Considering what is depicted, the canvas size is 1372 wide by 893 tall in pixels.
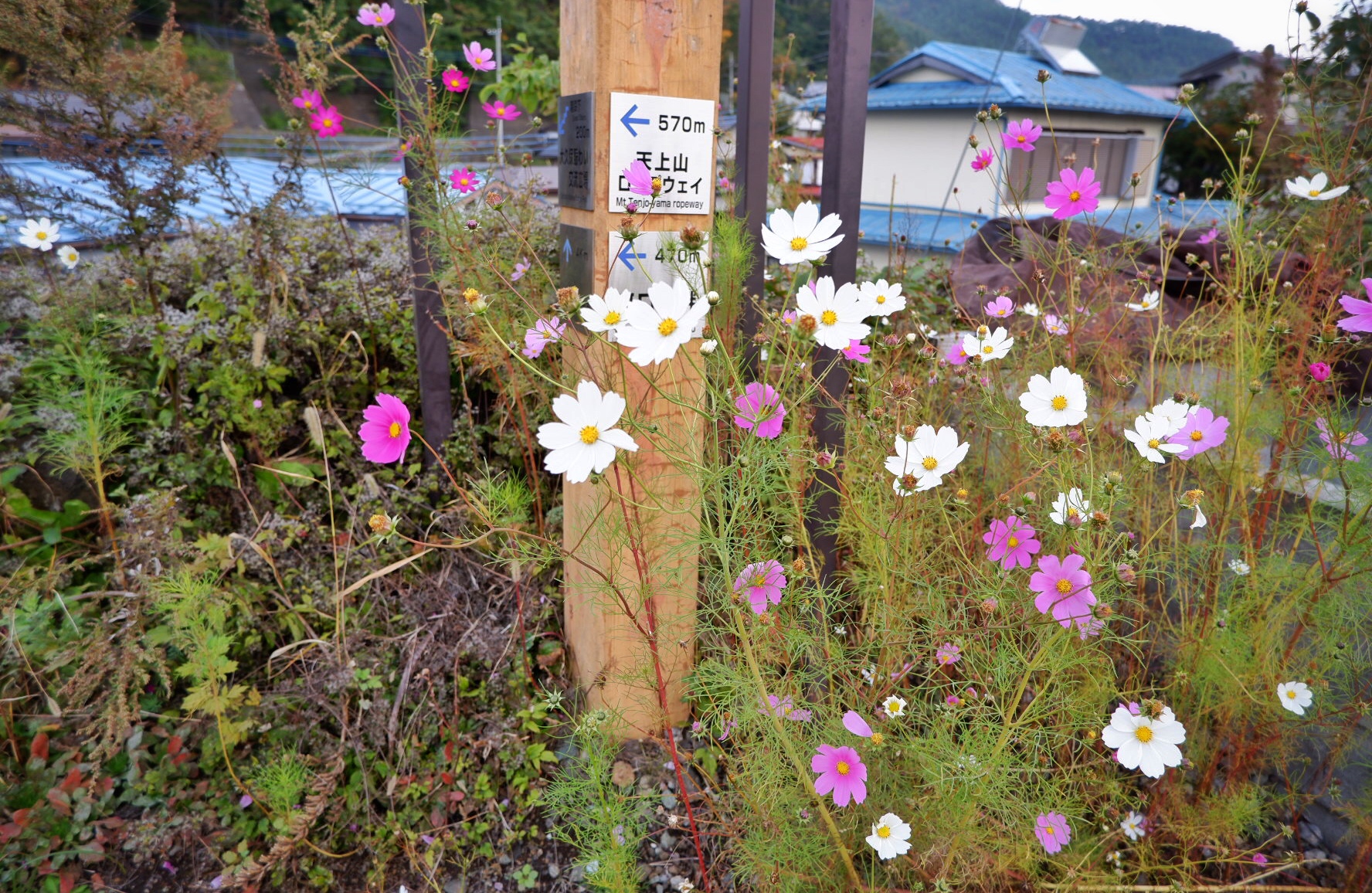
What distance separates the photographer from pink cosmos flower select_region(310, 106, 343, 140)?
2033mm

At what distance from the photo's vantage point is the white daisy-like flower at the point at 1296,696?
134 cm

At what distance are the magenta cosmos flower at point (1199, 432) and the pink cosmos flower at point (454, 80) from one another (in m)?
1.61

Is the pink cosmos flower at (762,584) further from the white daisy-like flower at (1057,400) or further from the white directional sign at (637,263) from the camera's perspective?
the white directional sign at (637,263)

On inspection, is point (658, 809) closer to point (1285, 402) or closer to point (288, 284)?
point (1285, 402)

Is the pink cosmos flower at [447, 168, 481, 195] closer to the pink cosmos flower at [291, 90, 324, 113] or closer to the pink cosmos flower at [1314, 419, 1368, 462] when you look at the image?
the pink cosmos flower at [291, 90, 324, 113]

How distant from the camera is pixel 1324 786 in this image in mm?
1573

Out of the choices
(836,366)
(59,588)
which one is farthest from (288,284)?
(836,366)

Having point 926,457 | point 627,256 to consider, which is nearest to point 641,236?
point 627,256

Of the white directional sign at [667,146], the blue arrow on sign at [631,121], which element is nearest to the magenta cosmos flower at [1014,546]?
the white directional sign at [667,146]

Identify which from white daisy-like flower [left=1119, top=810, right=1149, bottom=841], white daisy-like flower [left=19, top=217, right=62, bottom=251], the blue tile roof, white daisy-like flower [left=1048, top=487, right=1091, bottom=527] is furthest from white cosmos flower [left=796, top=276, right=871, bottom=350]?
the blue tile roof

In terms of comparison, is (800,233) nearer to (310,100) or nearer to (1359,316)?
(1359,316)

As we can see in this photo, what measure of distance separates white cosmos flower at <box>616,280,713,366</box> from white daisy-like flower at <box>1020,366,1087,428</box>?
326 millimetres

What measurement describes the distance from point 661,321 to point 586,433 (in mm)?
162

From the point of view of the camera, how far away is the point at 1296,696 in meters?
1.35
